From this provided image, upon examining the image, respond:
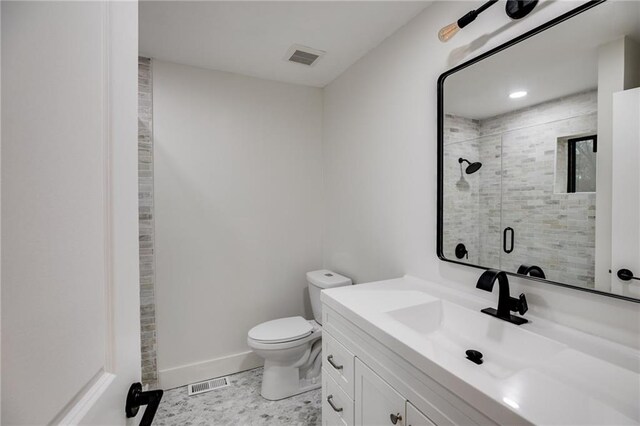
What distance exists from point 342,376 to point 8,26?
4.99 feet

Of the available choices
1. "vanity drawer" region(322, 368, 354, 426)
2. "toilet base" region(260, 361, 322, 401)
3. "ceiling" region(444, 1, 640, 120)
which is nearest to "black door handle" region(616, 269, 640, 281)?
"ceiling" region(444, 1, 640, 120)

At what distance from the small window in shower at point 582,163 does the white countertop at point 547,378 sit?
0.51 meters

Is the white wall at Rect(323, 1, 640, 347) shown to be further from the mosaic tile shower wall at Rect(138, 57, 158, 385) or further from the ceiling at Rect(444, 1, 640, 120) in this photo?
the mosaic tile shower wall at Rect(138, 57, 158, 385)

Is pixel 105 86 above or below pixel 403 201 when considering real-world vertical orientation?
above

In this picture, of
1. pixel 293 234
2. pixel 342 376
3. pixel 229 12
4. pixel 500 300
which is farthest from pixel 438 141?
pixel 293 234

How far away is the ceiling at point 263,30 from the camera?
1663 mm

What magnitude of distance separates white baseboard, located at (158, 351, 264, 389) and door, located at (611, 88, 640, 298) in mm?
2403

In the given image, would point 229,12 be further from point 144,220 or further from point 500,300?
point 500,300

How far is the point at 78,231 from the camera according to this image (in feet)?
1.58

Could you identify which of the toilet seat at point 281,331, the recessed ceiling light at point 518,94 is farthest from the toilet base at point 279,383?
the recessed ceiling light at point 518,94

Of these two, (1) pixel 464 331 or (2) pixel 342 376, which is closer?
(1) pixel 464 331

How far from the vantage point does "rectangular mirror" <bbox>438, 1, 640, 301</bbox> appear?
0.95 metres

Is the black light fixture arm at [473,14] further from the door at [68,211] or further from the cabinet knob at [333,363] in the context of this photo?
the cabinet knob at [333,363]

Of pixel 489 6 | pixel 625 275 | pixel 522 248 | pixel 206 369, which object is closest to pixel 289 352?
pixel 206 369
